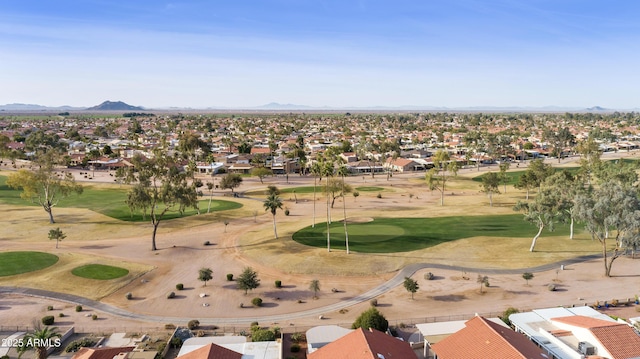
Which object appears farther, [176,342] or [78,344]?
[78,344]

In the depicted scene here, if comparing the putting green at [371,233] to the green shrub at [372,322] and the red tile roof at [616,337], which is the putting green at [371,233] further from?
the red tile roof at [616,337]

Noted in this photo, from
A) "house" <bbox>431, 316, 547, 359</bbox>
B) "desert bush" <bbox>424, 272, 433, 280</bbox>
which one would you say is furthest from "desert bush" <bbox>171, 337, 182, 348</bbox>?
"desert bush" <bbox>424, 272, 433, 280</bbox>

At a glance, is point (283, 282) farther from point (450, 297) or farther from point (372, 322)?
point (450, 297)

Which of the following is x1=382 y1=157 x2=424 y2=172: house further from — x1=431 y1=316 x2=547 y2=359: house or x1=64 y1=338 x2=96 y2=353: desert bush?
x1=64 y1=338 x2=96 y2=353: desert bush

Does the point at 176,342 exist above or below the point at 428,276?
below

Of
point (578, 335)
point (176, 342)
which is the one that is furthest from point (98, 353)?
point (578, 335)

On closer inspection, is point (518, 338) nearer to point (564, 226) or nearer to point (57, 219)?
point (564, 226)
